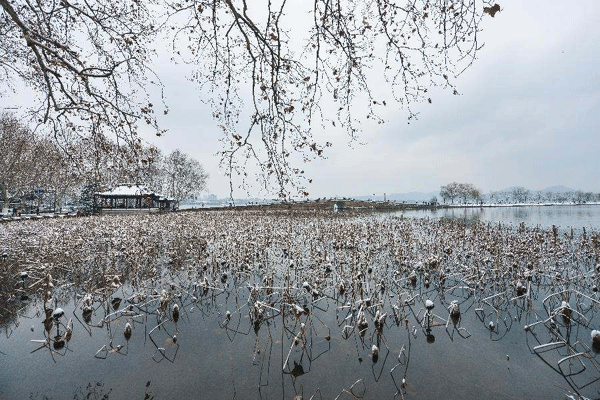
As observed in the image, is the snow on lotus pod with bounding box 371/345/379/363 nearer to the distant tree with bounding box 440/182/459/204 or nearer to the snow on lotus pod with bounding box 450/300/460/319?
the snow on lotus pod with bounding box 450/300/460/319

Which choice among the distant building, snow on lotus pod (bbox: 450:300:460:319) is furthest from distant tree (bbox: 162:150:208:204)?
snow on lotus pod (bbox: 450:300:460:319)

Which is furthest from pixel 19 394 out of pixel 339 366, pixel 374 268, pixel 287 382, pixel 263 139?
pixel 374 268

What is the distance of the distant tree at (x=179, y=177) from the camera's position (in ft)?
202

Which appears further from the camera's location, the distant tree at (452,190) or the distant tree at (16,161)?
the distant tree at (452,190)

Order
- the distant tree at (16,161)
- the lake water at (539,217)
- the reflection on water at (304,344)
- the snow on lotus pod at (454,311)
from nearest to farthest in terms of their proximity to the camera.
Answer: the reflection on water at (304,344) < the snow on lotus pod at (454,311) < the lake water at (539,217) < the distant tree at (16,161)

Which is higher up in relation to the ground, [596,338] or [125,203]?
[125,203]

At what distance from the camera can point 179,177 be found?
63438mm

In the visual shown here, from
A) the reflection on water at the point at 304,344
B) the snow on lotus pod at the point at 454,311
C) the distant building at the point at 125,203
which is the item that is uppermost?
the distant building at the point at 125,203

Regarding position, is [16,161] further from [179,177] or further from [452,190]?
[452,190]

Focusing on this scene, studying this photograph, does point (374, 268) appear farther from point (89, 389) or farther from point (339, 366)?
point (89, 389)

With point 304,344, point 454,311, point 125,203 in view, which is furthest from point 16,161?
point 454,311

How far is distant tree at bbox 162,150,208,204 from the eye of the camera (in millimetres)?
61719

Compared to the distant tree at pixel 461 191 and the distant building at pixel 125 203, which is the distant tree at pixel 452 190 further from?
the distant building at pixel 125 203

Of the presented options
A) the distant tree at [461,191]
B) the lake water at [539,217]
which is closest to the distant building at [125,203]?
the lake water at [539,217]
